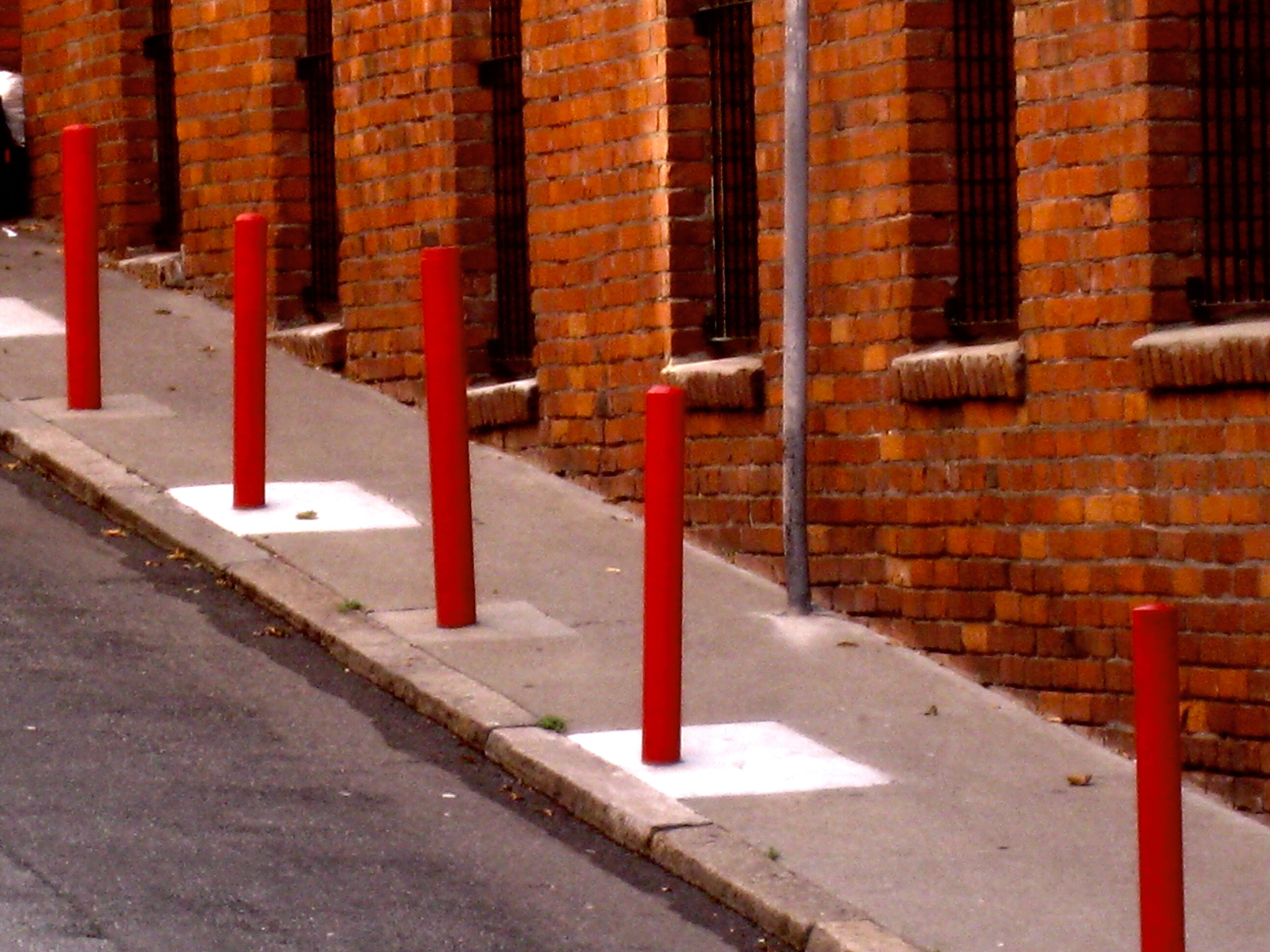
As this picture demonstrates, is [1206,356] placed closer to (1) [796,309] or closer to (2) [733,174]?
(1) [796,309]

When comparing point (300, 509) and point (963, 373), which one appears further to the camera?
point (300, 509)

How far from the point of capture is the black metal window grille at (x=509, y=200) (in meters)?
11.9

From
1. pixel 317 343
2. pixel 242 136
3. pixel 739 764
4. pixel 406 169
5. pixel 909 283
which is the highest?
pixel 242 136

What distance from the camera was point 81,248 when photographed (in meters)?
11.3

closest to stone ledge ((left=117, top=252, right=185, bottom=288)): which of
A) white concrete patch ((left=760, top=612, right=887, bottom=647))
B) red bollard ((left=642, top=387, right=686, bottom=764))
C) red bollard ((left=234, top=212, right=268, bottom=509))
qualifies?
red bollard ((left=234, top=212, right=268, bottom=509))

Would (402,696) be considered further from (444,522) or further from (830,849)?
(830,849)

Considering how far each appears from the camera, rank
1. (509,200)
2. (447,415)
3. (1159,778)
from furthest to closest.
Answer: (509,200) → (447,415) → (1159,778)

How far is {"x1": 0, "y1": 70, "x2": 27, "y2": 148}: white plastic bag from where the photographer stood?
1623 centimetres

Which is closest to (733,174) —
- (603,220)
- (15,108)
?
(603,220)

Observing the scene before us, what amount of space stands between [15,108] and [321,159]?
3.54 m

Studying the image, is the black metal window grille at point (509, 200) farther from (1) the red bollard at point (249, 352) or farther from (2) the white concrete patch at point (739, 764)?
(2) the white concrete patch at point (739, 764)

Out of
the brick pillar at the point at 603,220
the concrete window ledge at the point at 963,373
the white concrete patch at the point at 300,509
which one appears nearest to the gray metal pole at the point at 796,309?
the concrete window ledge at the point at 963,373

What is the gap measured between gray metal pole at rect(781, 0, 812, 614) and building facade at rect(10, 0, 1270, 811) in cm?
15

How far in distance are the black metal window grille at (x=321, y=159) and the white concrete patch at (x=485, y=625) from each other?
4427 millimetres
